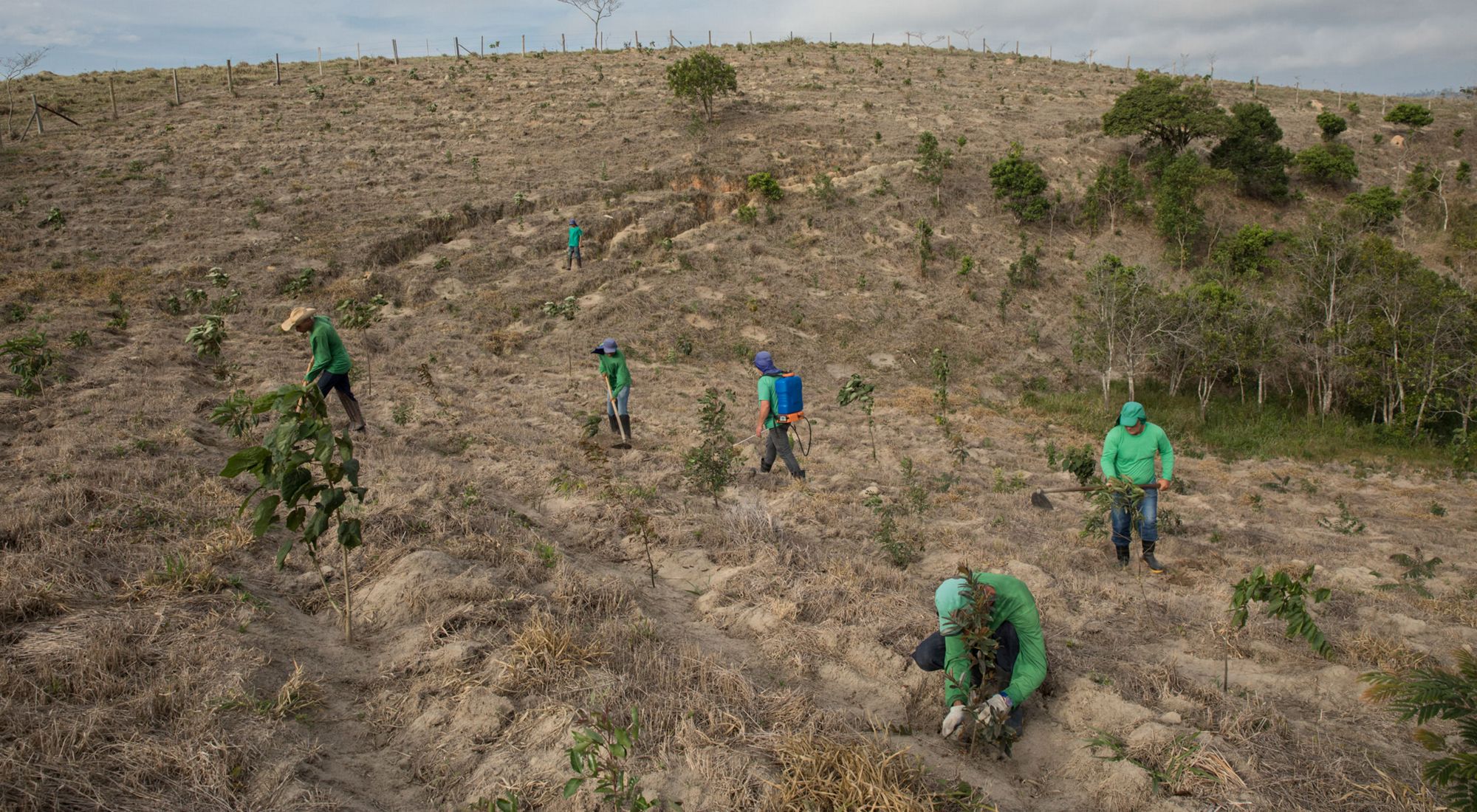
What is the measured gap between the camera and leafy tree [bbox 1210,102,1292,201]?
25.1 m

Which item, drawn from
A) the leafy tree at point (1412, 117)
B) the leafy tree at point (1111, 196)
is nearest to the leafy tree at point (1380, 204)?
the leafy tree at point (1111, 196)

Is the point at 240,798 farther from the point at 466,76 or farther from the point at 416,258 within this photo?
the point at 466,76

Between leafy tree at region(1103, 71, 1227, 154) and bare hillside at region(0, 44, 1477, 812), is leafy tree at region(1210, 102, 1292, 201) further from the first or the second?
bare hillside at region(0, 44, 1477, 812)

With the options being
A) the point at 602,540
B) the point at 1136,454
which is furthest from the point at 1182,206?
the point at 602,540

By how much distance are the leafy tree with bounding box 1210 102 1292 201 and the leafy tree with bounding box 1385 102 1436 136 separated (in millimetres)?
9025

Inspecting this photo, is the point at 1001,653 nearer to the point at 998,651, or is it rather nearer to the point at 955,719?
the point at 998,651

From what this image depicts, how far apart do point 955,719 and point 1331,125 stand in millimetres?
36326

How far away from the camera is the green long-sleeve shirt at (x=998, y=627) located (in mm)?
3848

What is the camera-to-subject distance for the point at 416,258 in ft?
61.9

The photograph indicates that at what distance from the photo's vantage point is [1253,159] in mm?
25172

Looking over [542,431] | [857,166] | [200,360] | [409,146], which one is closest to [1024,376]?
[857,166]

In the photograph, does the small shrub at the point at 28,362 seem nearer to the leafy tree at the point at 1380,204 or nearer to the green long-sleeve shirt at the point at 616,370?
the green long-sleeve shirt at the point at 616,370

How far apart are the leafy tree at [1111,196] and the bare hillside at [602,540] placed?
9.35ft

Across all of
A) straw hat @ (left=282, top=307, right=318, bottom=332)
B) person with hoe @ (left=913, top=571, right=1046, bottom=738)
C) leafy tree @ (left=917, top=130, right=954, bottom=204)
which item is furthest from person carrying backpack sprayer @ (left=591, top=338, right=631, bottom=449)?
leafy tree @ (left=917, top=130, right=954, bottom=204)
